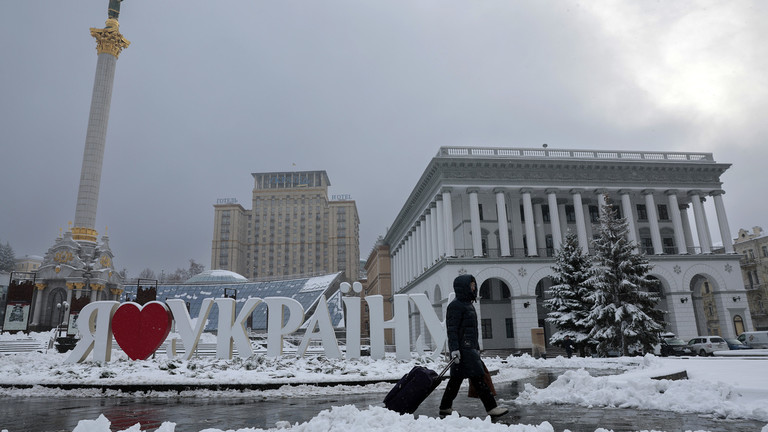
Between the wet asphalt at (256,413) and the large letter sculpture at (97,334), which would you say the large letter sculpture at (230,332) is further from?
the wet asphalt at (256,413)

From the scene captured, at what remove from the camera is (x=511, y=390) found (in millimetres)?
9945

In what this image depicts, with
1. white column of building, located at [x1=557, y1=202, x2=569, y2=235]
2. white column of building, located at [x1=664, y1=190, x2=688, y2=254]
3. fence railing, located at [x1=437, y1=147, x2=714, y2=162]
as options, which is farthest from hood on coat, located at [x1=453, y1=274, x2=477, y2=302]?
white column of building, located at [x1=664, y1=190, x2=688, y2=254]

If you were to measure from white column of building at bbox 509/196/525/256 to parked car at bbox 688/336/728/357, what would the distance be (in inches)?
536

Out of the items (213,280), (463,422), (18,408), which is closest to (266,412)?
(463,422)

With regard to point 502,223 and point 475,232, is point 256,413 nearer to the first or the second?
point 475,232

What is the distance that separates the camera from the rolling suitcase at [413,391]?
6039mm

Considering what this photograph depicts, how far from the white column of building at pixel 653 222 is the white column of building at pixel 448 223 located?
52.7 feet

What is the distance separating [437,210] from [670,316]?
63.0 feet

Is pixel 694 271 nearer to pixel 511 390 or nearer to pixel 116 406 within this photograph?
pixel 511 390

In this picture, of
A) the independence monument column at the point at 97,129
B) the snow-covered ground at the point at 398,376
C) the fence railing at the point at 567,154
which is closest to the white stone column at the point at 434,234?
the fence railing at the point at 567,154

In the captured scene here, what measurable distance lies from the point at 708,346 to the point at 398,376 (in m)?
23.2

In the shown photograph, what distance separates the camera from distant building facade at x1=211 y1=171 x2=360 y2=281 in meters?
127

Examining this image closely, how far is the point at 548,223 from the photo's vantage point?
130 feet

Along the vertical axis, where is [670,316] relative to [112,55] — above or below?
below
